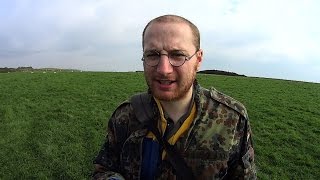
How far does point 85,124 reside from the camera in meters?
14.9

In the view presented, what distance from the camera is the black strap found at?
2.91m

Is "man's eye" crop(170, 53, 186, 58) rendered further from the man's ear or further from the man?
the man's ear

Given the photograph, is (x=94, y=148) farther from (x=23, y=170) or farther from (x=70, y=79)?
(x=70, y=79)

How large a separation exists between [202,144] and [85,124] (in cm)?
1235

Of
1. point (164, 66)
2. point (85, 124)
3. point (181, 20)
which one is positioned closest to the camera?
point (164, 66)

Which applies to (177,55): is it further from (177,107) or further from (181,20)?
(177,107)

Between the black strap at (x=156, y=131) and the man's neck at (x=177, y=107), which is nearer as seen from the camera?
the black strap at (x=156, y=131)

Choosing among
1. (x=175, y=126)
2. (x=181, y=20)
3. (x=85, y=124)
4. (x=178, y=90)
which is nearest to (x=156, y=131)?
(x=175, y=126)

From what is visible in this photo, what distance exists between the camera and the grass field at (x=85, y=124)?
38.3 ft

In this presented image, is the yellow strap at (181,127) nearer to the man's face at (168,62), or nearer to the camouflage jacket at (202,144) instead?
the camouflage jacket at (202,144)

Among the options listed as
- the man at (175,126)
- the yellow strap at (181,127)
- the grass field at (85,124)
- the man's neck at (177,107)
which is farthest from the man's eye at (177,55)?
the grass field at (85,124)

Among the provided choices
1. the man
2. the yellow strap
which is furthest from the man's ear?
the yellow strap

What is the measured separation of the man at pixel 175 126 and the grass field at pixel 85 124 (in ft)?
26.9

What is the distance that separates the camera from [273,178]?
11289mm
